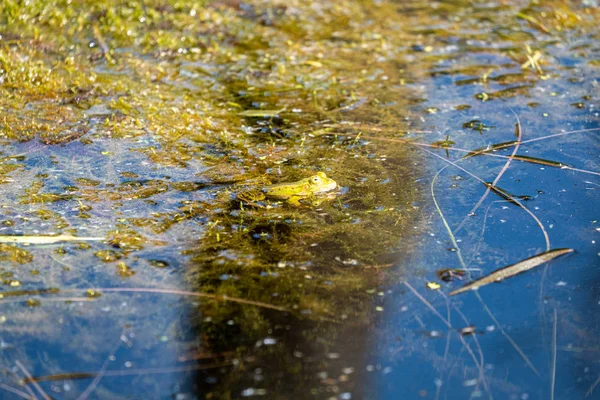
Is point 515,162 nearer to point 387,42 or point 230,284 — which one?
point 230,284

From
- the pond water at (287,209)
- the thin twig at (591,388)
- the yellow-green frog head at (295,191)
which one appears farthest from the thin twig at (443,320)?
the yellow-green frog head at (295,191)

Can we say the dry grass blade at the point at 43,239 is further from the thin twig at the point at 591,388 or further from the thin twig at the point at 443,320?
the thin twig at the point at 591,388

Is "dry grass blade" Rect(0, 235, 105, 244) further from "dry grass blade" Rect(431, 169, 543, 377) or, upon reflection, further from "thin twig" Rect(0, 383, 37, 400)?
"dry grass blade" Rect(431, 169, 543, 377)

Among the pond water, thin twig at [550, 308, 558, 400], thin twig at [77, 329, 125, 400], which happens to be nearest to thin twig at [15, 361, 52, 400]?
the pond water

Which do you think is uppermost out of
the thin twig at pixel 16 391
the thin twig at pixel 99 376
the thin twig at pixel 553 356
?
the thin twig at pixel 16 391

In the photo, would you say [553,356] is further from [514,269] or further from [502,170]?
[502,170]

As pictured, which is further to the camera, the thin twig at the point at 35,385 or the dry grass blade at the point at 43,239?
the dry grass blade at the point at 43,239
